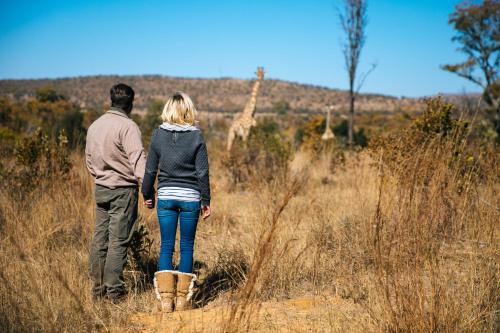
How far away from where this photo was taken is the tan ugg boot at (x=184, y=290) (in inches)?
125

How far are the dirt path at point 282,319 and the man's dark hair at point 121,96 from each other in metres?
1.59

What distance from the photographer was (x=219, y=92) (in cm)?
6038

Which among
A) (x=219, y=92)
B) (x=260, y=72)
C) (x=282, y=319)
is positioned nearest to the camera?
(x=282, y=319)

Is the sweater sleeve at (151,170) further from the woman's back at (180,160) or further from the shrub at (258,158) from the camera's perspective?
the shrub at (258,158)

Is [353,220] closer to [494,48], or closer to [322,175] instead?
[322,175]

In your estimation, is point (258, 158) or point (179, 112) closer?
point (179, 112)

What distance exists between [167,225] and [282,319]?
1.06 metres

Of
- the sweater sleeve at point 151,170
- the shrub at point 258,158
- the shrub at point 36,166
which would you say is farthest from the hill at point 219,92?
the sweater sleeve at point 151,170

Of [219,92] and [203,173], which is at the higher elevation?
[219,92]

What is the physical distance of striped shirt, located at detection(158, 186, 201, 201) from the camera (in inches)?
124

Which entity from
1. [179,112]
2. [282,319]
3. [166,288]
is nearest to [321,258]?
[282,319]

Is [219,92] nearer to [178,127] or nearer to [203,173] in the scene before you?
[178,127]

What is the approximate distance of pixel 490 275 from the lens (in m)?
3.07

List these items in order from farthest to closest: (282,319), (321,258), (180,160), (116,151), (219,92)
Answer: (219,92) < (321,258) < (116,151) < (180,160) < (282,319)
